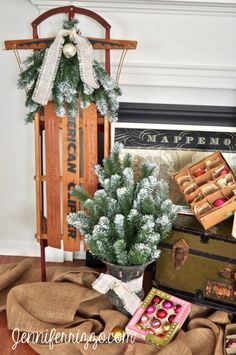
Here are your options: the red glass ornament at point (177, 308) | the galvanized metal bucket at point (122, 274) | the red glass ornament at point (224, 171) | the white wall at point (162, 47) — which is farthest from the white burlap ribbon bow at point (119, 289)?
the white wall at point (162, 47)

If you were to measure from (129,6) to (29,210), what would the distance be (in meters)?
0.99

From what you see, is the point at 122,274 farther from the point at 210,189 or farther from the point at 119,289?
the point at 210,189

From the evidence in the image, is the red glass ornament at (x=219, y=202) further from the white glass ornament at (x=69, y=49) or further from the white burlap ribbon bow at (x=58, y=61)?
the white glass ornament at (x=69, y=49)

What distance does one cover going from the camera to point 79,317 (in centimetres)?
164

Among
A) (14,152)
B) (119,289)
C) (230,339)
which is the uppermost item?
(14,152)

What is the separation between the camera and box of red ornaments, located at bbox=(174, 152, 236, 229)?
1591mm

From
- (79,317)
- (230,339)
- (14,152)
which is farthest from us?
(14,152)

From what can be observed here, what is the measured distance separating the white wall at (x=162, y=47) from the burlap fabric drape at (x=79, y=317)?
712 millimetres

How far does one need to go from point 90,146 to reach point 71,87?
25 cm

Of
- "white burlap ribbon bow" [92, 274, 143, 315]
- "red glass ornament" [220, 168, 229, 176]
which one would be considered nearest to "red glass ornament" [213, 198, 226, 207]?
"red glass ornament" [220, 168, 229, 176]

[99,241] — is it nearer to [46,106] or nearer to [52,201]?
[52,201]

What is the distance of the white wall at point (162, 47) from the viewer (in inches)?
71.7

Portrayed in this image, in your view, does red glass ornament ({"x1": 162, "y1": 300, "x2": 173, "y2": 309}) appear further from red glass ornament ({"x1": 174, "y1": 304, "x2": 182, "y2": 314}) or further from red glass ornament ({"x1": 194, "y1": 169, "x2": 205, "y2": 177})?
red glass ornament ({"x1": 194, "y1": 169, "x2": 205, "y2": 177})

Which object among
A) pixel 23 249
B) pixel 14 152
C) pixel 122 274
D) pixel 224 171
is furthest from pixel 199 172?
pixel 23 249
